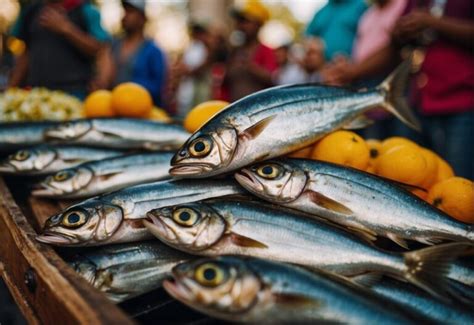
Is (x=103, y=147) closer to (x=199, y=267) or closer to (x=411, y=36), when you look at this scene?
(x=199, y=267)

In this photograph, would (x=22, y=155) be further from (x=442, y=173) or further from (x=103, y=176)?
(x=442, y=173)

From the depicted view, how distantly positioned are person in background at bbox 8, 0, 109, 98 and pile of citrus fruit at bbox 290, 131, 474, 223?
12.5 feet

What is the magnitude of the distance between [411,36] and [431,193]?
1.67 m

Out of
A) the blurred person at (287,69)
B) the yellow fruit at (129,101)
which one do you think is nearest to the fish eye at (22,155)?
the yellow fruit at (129,101)

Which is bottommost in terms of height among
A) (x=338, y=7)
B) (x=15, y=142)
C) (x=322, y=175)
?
(x=15, y=142)

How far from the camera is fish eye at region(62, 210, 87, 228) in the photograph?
1.65 m

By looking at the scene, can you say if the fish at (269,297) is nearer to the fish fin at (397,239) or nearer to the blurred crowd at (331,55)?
the fish fin at (397,239)

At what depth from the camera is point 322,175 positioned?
1.71m

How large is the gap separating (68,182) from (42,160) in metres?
0.35

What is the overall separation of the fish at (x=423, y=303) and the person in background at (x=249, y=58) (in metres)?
4.53

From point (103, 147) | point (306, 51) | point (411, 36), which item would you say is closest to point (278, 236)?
point (103, 147)

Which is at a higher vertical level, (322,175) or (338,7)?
(338,7)

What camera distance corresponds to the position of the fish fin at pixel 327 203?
1.66 m

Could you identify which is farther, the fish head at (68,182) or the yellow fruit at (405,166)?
the fish head at (68,182)
